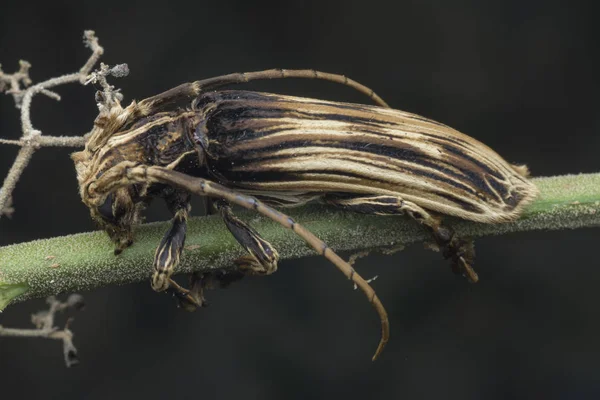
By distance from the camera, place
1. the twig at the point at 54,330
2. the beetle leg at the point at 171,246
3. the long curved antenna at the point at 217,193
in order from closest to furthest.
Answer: the long curved antenna at the point at 217,193
the beetle leg at the point at 171,246
the twig at the point at 54,330

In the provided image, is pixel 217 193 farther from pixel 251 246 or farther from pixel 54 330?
pixel 54 330

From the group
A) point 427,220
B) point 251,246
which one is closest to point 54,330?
point 251,246

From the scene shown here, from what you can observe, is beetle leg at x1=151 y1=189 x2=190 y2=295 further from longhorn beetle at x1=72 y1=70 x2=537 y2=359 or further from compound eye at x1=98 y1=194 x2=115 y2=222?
compound eye at x1=98 y1=194 x2=115 y2=222

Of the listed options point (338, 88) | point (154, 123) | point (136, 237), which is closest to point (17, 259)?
point (136, 237)

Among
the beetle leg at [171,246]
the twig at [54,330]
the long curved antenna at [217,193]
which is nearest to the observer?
the long curved antenna at [217,193]

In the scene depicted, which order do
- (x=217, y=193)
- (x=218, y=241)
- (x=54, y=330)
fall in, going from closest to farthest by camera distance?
(x=217, y=193) < (x=218, y=241) < (x=54, y=330)

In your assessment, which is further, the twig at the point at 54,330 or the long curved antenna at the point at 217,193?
the twig at the point at 54,330

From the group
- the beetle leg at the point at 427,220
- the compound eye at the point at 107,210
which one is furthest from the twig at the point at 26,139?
the beetle leg at the point at 427,220

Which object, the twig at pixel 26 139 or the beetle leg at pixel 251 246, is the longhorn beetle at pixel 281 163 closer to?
the beetle leg at pixel 251 246
